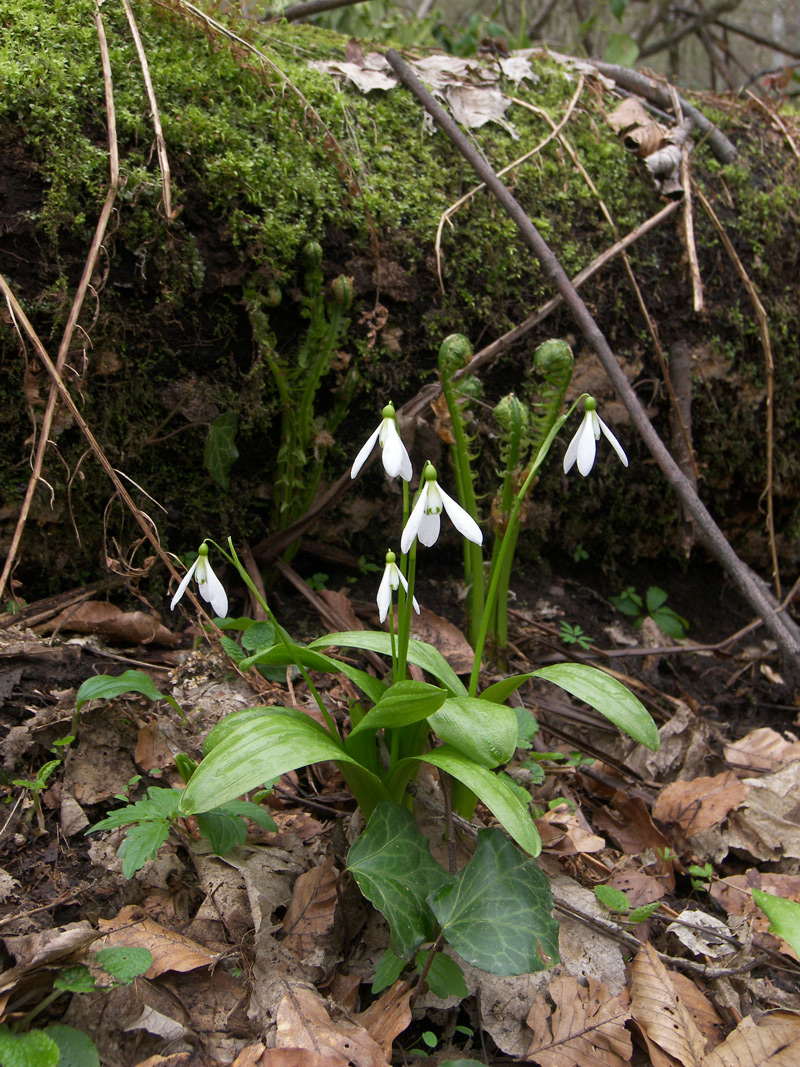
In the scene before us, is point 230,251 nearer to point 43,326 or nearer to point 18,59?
point 43,326

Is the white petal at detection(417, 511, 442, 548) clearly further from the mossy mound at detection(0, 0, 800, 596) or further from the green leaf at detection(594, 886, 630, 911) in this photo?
the mossy mound at detection(0, 0, 800, 596)

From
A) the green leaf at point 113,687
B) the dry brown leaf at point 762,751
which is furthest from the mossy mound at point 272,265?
the dry brown leaf at point 762,751

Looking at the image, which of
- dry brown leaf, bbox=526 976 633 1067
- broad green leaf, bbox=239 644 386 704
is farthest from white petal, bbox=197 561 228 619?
dry brown leaf, bbox=526 976 633 1067

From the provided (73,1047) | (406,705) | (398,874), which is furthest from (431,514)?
(73,1047)

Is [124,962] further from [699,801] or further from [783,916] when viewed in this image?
[699,801]

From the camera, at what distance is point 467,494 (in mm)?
2021

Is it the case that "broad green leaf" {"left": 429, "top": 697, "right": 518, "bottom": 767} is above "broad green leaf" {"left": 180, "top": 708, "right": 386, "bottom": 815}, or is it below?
above

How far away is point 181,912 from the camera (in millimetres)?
1339

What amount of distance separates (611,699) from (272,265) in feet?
5.12

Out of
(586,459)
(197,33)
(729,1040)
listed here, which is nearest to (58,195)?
(197,33)

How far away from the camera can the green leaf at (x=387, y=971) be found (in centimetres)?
116

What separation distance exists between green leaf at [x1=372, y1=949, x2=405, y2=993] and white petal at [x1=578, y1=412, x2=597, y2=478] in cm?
95

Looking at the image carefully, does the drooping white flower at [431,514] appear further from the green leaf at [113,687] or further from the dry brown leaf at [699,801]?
the dry brown leaf at [699,801]

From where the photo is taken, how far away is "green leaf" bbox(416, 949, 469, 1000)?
1176 mm
